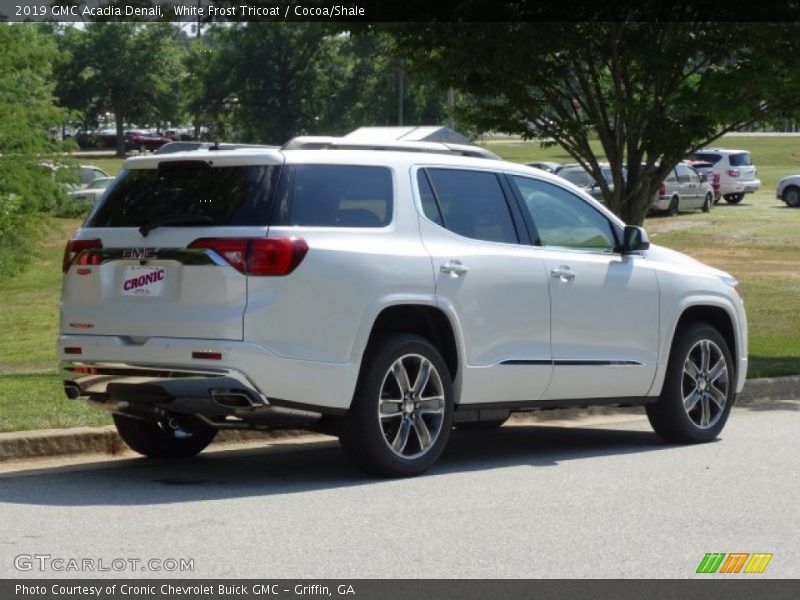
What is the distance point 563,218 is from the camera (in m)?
10.5

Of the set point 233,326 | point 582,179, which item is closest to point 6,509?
point 233,326

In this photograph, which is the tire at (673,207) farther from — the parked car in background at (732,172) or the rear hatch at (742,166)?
the rear hatch at (742,166)

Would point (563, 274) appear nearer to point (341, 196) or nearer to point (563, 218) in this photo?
point (563, 218)

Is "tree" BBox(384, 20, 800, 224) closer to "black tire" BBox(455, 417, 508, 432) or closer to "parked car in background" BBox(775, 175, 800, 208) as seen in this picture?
"black tire" BBox(455, 417, 508, 432)

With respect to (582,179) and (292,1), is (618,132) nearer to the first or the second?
(292,1)

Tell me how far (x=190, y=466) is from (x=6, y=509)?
1958 mm

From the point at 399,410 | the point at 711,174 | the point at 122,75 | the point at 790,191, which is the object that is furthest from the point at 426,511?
the point at 122,75

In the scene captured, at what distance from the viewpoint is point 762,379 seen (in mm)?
14156

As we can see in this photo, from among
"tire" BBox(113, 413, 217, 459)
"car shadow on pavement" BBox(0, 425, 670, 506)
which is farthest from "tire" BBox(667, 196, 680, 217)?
"tire" BBox(113, 413, 217, 459)

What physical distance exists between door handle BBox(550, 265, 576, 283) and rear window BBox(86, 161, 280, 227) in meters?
2.12

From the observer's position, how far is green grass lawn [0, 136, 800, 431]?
11.6 meters

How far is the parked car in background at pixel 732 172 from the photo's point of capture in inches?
2057

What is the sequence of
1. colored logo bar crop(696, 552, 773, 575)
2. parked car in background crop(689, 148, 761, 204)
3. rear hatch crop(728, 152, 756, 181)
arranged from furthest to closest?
rear hatch crop(728, 152, 756, 181)
parked car in background crop(689, 148, 761, 204)
colored logo bar crop(696, 552, 773, 575)

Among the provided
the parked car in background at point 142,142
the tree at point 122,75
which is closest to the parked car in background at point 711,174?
the parked car in background at point 142,142
